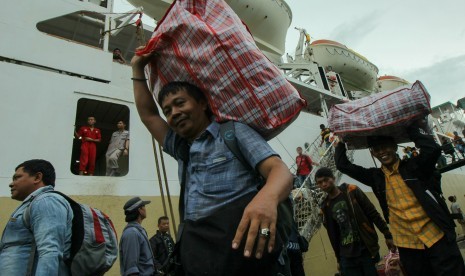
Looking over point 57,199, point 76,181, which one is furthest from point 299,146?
point 57,199

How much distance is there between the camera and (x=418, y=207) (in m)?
2.33

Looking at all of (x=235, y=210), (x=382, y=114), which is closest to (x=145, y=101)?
(x=235, y=210)

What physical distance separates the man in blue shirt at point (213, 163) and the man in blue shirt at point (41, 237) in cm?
93

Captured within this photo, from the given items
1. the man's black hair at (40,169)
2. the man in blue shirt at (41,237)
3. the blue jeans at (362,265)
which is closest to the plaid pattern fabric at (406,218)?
the blue jeans at (362,265)

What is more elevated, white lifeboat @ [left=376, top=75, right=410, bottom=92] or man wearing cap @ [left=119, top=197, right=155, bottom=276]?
white lifeboat @ [left=376, top=75, right=410, bottom=92]

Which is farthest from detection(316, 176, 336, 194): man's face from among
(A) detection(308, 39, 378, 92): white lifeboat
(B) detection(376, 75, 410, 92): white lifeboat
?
(B) detection(376, 75, 410, 92): white lifeboat

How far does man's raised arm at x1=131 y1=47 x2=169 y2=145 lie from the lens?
4.62 feet

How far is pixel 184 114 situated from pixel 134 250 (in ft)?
7.87

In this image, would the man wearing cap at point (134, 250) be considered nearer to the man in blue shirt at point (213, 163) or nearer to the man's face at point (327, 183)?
the man's face at point (327, 183)

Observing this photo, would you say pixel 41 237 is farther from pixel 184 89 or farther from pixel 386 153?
pixel 386 153

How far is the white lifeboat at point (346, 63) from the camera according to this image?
15.2m

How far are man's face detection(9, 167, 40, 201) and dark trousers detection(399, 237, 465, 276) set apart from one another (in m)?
2.72

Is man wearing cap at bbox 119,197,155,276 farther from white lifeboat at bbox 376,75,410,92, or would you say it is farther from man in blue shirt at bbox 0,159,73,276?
white lifeboat at bbox 376,75,410,92

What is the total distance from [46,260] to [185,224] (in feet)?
3.69
